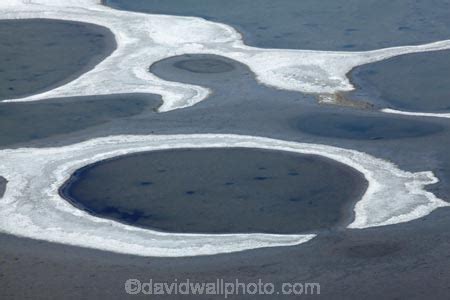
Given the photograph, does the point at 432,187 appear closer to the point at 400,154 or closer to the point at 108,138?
the point at 400,154

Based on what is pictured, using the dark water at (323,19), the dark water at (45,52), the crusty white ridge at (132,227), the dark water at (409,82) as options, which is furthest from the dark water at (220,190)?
the dark water at (323,19)

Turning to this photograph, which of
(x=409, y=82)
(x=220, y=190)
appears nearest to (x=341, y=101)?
(x=409, y=82)

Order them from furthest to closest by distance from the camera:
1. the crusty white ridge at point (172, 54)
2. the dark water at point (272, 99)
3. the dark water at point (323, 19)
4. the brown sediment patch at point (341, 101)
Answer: the dark water at point (323, 19) → the crusty white ridge at point (172, 54) → the brown sediment patch at point (341, 101) → the dark water at point (272, 99)

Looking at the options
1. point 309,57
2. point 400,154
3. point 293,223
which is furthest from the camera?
point 309,57

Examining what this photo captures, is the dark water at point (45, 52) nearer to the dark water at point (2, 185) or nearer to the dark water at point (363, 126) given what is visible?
the dark water at point (2, 185)

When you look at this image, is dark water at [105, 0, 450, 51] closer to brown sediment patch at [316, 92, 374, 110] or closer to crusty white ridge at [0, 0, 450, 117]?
crusty white ridge at [0, 0, 450, 117]

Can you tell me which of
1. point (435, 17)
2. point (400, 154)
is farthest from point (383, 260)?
point (435, 17)

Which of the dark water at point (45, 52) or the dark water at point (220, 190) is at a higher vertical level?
the dark water at point (220, 190)
